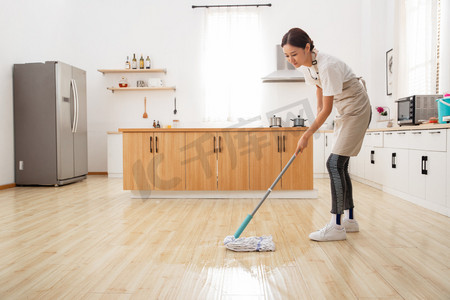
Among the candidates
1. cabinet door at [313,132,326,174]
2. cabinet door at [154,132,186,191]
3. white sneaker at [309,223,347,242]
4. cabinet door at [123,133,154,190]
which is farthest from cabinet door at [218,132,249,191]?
cabinet door at [313,132,326,174]

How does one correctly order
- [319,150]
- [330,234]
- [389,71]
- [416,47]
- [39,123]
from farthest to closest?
1. [319,150]
2. [389,71]
3. [39,123]
4. [416,47]
5. [330,234]

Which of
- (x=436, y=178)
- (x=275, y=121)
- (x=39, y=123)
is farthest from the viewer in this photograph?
(x=39, y=123)

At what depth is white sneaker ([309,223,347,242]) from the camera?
6.76 feet

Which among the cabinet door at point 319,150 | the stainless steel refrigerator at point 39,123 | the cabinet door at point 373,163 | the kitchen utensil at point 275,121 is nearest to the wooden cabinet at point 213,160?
the kitchen utensil at point 275,121

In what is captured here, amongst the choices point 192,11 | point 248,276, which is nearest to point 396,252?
point 248,276

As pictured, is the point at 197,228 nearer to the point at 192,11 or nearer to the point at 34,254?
the point at 34,254

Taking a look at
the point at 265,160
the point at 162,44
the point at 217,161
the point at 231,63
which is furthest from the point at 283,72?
the point at 217,161

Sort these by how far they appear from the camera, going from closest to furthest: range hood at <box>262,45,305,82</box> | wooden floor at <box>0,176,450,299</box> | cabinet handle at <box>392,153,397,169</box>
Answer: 1. wooden floor at <box>0,176,450,299</box>
2. cabinet handle at <box>392,153,397,169</box>
3. range hood at <box>262,45,305,82</box>

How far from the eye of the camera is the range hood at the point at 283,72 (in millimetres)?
5625

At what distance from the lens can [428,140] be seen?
299 cm

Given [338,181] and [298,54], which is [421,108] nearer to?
[338,181]

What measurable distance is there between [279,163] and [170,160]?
1.14 m

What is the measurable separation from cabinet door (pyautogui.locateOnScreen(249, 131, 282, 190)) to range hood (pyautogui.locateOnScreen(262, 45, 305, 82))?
7.69 feet

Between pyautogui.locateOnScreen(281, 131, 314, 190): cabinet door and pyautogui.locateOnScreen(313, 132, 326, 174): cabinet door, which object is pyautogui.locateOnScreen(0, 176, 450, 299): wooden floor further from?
pyautogui.locateOnScreen(313, 132, 326, 174): cabinet door
